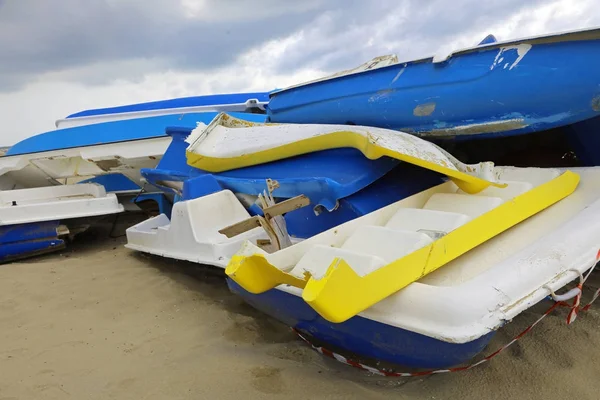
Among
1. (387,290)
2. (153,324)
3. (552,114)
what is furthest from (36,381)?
(552,114)

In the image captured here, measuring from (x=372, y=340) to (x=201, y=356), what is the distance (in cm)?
77

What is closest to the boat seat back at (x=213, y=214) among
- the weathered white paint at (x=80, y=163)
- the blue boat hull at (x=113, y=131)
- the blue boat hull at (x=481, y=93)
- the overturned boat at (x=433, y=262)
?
the overturned boat at (x=433, y=262)

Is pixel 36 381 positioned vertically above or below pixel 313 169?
below

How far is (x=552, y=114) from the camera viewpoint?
2.39 metres

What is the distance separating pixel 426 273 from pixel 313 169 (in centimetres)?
112

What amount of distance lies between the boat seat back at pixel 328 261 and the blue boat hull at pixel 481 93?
1374 mm

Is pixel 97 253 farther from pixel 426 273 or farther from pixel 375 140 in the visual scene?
pixel 426 273

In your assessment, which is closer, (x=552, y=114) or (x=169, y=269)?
(x=552, y=114)

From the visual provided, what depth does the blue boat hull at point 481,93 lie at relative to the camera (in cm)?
229

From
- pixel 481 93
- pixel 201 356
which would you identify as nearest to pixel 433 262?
pixel 201 356

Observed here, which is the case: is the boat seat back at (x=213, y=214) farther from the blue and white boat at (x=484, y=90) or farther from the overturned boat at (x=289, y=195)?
the blue and white boat at (x=484, y=90)

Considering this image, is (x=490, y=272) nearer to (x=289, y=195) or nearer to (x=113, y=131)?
(x=289, y=195)

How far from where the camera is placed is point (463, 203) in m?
2.00

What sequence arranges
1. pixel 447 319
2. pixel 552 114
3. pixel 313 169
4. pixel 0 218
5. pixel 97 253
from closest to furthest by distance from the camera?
1. pixel 447 319
2. pixel 552 114
3. pixel 313 169
4. pixel 0 218
5. pixel 97 253
